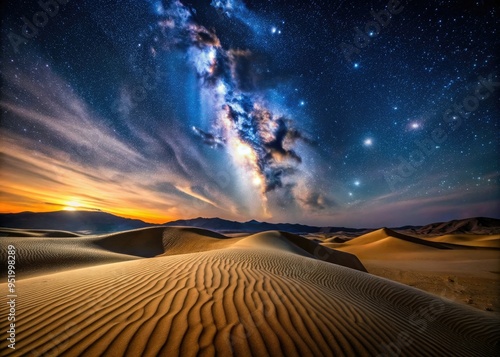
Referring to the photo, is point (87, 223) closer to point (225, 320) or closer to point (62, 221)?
point (62, 221)

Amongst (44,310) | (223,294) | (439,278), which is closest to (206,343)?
(223,294)

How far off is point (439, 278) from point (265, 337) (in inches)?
711

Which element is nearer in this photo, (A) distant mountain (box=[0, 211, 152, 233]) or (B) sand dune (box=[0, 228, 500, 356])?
(B) sand dune (box=[0, 228, 500, 356])

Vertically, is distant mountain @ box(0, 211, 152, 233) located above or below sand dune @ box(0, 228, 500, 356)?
above

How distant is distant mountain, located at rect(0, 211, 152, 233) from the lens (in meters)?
103

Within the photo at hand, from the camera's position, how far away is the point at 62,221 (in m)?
121

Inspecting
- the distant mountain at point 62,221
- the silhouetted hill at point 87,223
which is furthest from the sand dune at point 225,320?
the distant mountain at point 62,221

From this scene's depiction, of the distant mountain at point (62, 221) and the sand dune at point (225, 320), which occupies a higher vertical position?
the distant mountain at point (62, 221)

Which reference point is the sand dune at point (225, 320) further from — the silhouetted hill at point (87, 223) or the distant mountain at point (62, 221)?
the distant mountain at point (62, 221)

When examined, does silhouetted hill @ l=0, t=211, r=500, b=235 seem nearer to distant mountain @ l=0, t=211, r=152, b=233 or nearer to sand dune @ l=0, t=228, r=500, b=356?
distant mountain @ l=0, t=211, r=152, b=233

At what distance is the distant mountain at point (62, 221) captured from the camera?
103287 millimetres

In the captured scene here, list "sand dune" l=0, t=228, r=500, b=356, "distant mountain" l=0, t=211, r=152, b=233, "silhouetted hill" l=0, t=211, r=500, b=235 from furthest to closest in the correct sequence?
"distant mountain" l=0, t=211, r=152, b=233 < "silhouetted hill" l=0, t=211, r=500, b=235 < "sand dune" l=0, t=228, r=500, b=356

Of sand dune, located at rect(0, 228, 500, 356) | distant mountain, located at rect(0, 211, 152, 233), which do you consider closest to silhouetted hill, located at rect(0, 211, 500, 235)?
distant mountain, located at rect(0, 211, 152, 233)

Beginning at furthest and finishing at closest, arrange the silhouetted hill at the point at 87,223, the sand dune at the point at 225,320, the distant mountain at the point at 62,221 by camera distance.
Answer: the distant mountain at the point at 62,221, the silhouetted hill at the point at 87,223, the sand dune at the point at 225,320
